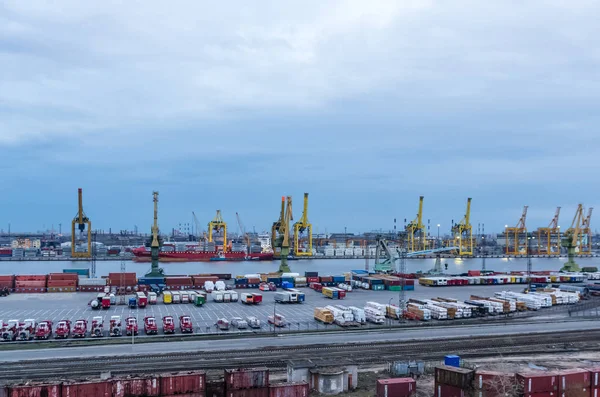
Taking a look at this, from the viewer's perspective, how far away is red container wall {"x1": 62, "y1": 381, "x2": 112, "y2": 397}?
13578mm

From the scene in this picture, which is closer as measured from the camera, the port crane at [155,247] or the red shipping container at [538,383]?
the red shipping container at [538,383]

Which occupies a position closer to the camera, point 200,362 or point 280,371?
point 280,371

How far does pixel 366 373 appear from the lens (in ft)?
59.1

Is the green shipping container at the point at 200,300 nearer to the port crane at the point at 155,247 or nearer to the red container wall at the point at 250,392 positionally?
the port crane at the point at 155,247

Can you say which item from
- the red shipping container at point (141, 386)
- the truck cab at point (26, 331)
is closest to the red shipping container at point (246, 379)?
the red shipping container at point (141, 386)

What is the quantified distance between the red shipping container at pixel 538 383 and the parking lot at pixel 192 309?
552 inches

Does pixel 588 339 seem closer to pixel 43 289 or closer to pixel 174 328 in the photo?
pixel 174 328

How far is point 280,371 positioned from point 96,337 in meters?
10.8

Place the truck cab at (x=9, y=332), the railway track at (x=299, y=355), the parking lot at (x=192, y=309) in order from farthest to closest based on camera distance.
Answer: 1. the parking lot at (x=192, y=309)
2. the truck cab at (x=9, y=332)
3. the railway track at (x=299, y=355)

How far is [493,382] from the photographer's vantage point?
14.9 m

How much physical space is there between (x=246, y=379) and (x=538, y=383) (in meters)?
8.42

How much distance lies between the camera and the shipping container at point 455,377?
1478 centimetres

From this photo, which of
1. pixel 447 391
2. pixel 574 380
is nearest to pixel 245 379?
pixel 447 391

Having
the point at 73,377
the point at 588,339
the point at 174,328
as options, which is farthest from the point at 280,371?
the point at 588,339
